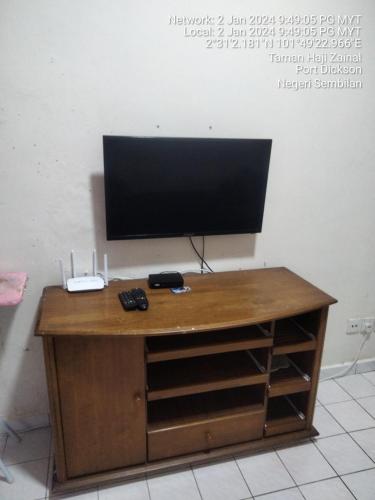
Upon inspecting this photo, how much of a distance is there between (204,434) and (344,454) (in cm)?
72

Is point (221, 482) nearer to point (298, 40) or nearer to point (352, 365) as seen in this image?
point (352, 365)

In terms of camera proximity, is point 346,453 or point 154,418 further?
point 346,453

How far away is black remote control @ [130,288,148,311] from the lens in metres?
1.46

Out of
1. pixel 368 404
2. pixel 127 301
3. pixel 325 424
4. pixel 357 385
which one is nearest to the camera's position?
pixel 127 301

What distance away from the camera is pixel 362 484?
159 cm

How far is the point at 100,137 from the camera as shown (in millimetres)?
1589

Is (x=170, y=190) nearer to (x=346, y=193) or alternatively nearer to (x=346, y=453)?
(x=346, y=193)

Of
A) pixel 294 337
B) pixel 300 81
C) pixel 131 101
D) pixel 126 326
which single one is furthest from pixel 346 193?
pixel 126 326

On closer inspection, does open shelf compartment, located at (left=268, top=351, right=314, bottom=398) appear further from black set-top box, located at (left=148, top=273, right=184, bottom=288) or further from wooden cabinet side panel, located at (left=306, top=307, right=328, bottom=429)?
black set-top box, located at (left=148, top=273, right=184, bottom=288)

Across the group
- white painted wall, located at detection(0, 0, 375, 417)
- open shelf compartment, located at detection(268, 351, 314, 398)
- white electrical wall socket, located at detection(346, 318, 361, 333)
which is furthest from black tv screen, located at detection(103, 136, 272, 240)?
white electrical wall socket, located at detection(346, 318, 361, 333)

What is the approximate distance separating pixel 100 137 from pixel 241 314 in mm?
979

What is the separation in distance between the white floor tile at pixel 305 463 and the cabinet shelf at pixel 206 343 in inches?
24.1

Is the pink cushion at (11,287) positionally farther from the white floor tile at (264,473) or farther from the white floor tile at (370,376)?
the white floor tile at (370,376)

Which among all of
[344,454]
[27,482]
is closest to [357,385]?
[344,454]
